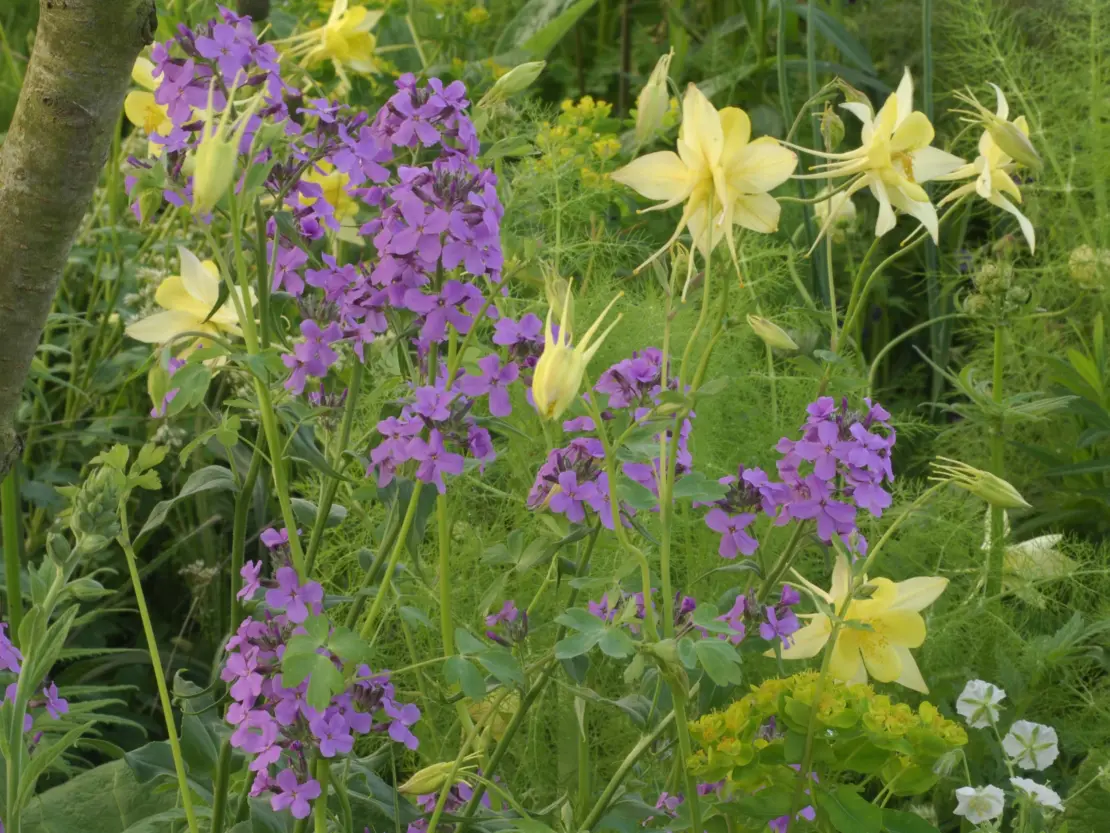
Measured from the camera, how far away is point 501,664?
2.55 ft

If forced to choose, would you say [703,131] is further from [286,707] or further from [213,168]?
[286,707]

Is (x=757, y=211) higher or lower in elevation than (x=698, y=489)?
higher

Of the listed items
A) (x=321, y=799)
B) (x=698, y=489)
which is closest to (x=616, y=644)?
(x=698, y=489)

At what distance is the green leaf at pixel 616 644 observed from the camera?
0.72m

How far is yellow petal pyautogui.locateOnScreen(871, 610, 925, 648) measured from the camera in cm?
96

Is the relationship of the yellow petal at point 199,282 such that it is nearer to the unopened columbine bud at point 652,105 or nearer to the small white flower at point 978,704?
the unopened columbine bud at point 652,105

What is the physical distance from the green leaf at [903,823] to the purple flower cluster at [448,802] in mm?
280

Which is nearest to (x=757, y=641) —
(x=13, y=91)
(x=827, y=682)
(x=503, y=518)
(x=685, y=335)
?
(x=827, y=682)

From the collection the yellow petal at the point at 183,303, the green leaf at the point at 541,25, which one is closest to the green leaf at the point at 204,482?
the yellow petal at the point at 183,303

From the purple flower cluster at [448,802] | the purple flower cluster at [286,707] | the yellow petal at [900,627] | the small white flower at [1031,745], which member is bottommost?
the small white flower at [1031,745]

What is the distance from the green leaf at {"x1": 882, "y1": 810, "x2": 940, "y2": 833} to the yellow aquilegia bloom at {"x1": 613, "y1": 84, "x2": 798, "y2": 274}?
0.40 meters

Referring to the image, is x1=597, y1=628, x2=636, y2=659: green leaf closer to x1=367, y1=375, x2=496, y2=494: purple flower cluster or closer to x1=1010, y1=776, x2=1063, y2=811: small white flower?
x1=367, y1=375, x2=496, y2=494: purple flower cluster

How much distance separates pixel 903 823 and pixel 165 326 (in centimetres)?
59

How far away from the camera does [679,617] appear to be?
90 cm
